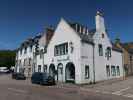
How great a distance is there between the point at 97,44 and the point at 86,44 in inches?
132

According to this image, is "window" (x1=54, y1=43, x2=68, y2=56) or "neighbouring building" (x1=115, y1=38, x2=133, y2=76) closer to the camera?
"window" (x1=54, y1=43, x2=68, y2=56)

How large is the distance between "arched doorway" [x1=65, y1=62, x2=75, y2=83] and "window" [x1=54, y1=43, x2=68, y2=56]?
2.27 metres

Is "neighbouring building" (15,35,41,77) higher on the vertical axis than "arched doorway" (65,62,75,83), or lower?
higher

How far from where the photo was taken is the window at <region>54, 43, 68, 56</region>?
33.8 meters

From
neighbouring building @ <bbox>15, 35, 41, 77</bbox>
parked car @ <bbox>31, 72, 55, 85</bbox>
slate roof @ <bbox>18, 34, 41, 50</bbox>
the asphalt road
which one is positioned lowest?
the asphalt road

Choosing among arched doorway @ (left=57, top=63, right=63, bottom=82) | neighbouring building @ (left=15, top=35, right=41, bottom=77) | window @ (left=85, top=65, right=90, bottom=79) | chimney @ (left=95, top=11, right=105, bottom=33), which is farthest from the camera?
neighbouring building @ (left=15, top=35, right=41, bottom=77)

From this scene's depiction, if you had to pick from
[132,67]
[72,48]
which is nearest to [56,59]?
[72,48]

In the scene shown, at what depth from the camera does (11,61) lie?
8200cm

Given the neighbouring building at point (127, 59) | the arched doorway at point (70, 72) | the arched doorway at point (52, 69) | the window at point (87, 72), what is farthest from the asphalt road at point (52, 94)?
the neighbouring building at point (127, 59)

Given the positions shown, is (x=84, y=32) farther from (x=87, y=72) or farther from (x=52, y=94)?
(x=52, y=94)

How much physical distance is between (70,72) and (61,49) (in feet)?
14.8

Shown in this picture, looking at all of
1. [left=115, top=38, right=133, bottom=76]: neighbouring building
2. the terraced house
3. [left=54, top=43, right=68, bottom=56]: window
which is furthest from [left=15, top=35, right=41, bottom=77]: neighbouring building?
[left=115, top=38, right=133, bottom=76]: neighbouring building

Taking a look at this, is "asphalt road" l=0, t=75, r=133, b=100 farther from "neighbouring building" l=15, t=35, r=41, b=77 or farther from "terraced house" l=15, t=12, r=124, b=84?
"neighbouring building" l=15, t=35, r=41, b=77

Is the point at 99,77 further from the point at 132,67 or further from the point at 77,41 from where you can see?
the point at 132,67
